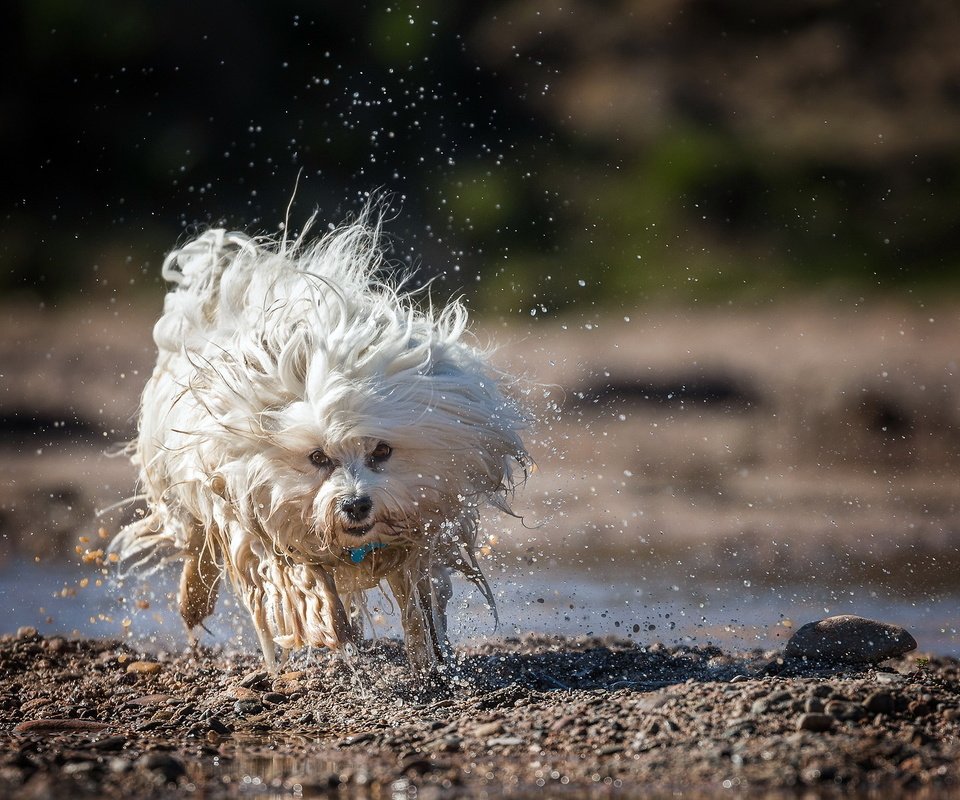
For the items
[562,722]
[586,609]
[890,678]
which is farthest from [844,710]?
[586,609]

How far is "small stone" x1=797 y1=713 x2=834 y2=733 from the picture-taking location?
4086 millimetres

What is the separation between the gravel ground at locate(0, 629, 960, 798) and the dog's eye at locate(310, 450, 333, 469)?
0.83m

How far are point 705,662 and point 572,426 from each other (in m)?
6.16

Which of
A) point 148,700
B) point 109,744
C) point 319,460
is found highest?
point 319,460

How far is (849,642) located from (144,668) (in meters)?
2.65

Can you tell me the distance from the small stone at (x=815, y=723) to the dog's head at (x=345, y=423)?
147 cm

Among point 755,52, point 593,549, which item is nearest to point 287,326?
point 593,549

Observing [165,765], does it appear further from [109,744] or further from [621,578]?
[621,578]

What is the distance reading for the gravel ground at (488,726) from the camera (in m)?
3.84

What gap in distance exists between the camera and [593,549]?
7855 millimetres

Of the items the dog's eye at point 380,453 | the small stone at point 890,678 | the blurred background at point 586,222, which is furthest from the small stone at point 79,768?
the blurred background at point 586,222

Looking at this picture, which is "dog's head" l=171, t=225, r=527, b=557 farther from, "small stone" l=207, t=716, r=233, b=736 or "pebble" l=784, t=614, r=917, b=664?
"pebble" l=784, t=614, r=917, b=664

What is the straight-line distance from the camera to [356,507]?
4621 millimetres

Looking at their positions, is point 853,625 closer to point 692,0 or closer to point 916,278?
point 916,278
